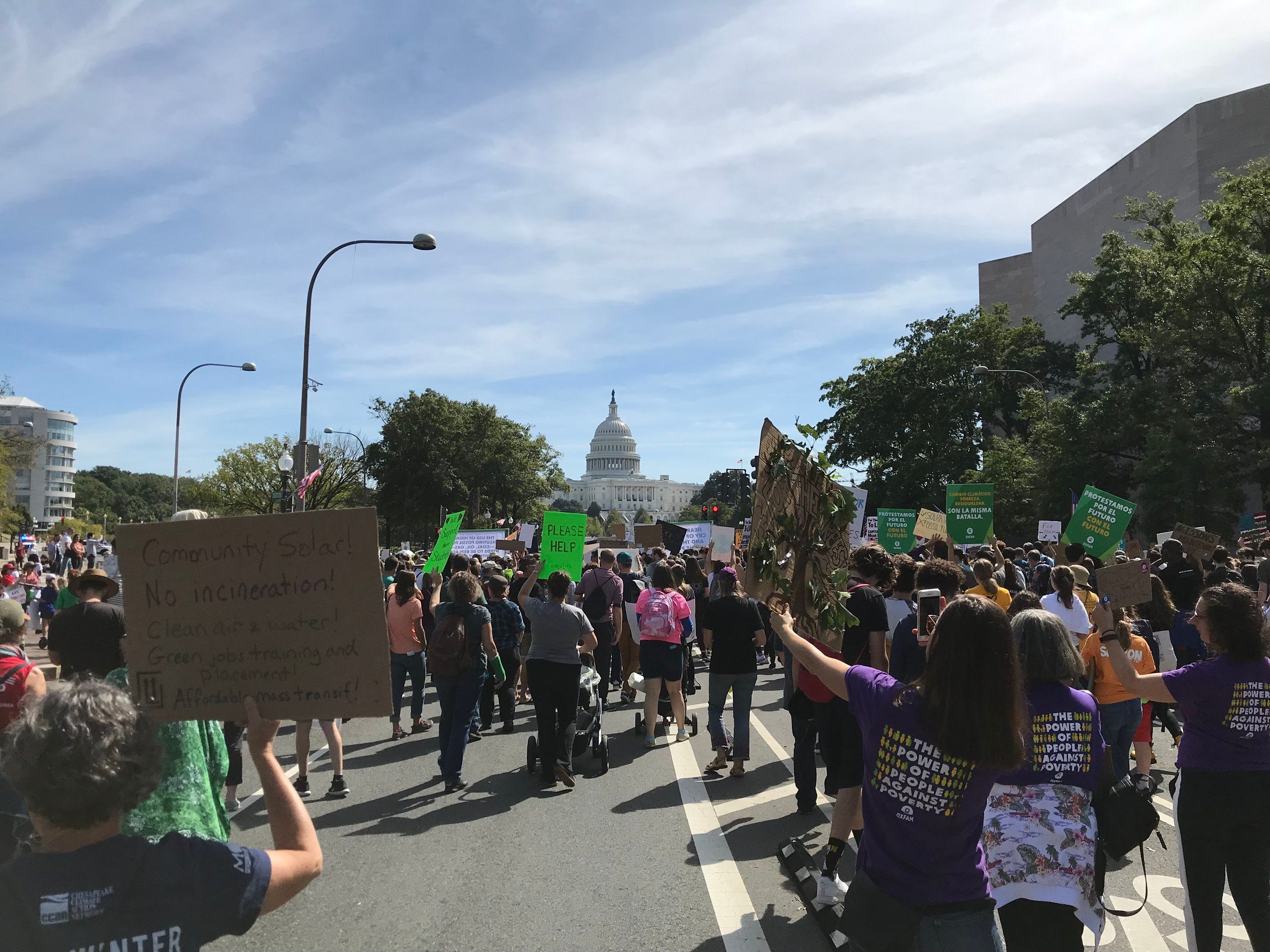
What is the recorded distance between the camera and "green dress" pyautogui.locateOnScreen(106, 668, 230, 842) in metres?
2.96

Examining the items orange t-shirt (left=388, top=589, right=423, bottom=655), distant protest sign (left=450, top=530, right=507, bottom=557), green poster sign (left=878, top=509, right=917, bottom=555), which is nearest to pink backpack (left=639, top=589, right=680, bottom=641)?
orange t-shirt (left=388, top=589, right=423, bottom=655)

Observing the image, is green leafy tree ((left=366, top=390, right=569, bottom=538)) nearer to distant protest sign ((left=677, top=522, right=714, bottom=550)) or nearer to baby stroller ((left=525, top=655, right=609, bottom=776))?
distant protest sign ((left=677, top=522, right=714, bottom=550))

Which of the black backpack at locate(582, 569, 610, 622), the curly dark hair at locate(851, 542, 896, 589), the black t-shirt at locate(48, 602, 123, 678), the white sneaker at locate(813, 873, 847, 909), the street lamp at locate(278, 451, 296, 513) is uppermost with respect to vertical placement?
the street lamp at locate(278, 451, 296, 513)

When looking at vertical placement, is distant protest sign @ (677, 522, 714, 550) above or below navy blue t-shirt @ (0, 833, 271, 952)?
above

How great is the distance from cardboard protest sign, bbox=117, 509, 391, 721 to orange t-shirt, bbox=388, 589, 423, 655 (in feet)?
22.8

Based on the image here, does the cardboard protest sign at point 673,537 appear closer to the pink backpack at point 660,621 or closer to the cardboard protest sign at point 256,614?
the pink backpack at point 660,621

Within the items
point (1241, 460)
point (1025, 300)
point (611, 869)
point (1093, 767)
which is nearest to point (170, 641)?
point (1093, 767)

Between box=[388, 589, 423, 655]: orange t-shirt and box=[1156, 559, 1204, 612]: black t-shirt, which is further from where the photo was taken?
box=[1156, 559, 1204, 612]: black t-shirt

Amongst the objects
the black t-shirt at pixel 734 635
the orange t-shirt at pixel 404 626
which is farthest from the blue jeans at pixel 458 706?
the black t-shirt at pixel 734 635

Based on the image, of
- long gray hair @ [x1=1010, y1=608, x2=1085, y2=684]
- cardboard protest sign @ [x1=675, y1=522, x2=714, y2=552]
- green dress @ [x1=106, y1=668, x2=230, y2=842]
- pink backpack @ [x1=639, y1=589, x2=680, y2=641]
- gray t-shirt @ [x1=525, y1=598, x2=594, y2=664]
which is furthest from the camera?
cardboard protest sign @ [x1=675, y1=522, x2=714, y2=552]

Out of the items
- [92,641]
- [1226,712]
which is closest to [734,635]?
[1226,712]

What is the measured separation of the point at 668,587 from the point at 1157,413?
88.6 feet

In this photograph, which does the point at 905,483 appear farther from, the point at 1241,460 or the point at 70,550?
the point at 70,550

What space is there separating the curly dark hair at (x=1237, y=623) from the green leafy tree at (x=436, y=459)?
5442 centimetres
